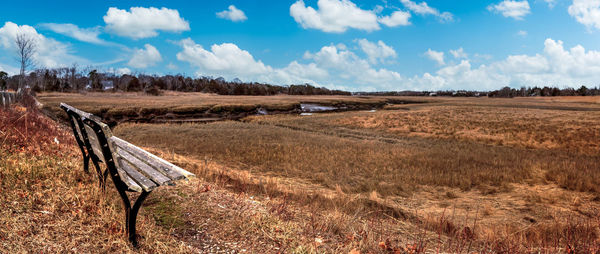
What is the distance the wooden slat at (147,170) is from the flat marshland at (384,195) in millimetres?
610

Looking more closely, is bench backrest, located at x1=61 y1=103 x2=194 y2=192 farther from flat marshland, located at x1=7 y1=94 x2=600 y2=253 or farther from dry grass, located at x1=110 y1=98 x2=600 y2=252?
dry grass, located at x1=110 y1=98 x2=600 y2=252

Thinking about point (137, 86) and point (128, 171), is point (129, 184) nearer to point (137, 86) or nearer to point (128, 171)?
point (128, 171)

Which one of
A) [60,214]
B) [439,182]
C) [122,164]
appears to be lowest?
[439,182]

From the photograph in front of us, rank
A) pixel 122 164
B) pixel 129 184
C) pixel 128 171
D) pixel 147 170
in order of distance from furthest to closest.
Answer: pixel 147 170
pixel 128 171
pixel 122 164
pixel 129 184

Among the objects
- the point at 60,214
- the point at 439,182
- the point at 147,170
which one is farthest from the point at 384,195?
the point at 60,214

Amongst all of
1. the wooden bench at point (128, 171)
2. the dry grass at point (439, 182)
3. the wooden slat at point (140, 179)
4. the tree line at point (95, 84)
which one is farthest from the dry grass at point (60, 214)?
the tree line at point (95, 84)

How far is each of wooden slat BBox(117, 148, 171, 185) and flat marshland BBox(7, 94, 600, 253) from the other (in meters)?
0.61

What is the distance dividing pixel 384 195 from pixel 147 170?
764 cm

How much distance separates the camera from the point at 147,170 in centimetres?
407

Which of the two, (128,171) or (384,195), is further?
(384,195)

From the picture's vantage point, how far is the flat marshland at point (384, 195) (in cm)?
408

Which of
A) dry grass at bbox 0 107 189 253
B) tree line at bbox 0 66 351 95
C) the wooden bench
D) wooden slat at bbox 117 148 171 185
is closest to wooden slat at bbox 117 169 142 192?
the wooden bench

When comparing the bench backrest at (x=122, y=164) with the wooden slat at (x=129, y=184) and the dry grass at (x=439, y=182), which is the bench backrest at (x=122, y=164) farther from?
the dry grass at (x=439, y=182)

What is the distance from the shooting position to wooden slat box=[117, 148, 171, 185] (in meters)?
3.71
